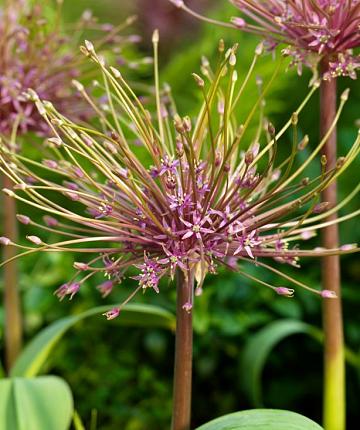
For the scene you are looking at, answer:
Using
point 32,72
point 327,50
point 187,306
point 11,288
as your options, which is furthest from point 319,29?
point 11,288

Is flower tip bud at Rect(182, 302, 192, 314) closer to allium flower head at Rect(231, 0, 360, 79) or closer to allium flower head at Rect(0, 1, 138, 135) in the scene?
allium flower head at Rect(231, 0, 360, 79)

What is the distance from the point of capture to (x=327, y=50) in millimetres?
780

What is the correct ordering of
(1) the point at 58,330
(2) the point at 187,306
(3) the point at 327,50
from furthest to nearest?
(1) the point at 58,330 → (3) the point at 327,50 → (2) the point at 187,306

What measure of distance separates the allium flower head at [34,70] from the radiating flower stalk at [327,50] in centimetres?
30

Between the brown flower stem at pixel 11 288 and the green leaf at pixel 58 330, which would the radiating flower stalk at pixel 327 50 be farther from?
the brown flower stem at pixel 11 288

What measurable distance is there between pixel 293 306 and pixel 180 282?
0.65m

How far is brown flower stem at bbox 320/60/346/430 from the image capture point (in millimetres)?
824

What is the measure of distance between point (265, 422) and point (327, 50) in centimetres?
39

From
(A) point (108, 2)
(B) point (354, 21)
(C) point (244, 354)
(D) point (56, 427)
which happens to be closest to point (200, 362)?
(C) point (244, 354)

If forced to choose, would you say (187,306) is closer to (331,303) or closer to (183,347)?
(183,347)

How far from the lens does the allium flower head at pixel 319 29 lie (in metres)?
0.74

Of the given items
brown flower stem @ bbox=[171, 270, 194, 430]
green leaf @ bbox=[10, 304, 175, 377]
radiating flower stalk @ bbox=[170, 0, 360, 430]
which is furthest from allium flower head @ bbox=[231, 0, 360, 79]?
green leaf @ bbox=[10, 304, 175, 377]

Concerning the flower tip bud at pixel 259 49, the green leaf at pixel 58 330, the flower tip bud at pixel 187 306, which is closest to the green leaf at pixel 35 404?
the green leaf at pixel 58 330

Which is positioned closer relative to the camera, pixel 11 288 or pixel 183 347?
pixel 183 347
